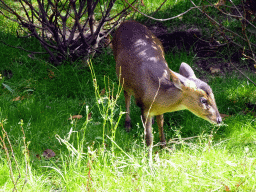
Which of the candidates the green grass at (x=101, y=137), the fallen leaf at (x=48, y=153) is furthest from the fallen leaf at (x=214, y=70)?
the fallen leaf at (x=48, y=153)

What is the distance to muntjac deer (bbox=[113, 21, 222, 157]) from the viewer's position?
3766mm

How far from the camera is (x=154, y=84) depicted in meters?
4.05

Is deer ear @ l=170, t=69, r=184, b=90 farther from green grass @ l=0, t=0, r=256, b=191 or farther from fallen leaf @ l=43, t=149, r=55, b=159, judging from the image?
fallen leaf @ l=43, t=149, r=55, b=159

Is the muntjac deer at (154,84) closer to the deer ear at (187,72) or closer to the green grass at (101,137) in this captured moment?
the deer ear at (187,72)

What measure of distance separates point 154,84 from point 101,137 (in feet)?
2.88

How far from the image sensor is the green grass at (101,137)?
9.57 ft

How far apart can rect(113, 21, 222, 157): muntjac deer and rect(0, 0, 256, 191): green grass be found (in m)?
0.24

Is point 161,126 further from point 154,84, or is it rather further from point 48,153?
point 48,153

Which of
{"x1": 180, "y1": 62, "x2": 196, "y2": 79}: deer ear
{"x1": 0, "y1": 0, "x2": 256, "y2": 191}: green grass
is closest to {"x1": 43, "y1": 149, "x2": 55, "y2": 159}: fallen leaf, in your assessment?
{"x1": 0, "y1": 0, "x2": 256, "y2": 191}: green grass

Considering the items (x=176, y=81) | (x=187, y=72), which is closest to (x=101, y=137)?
(x=176, y=81)

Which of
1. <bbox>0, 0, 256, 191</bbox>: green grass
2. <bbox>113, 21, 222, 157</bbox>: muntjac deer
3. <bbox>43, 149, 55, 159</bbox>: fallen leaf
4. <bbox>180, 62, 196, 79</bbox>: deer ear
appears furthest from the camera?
<bbox>180, 62, 196, 79</bbox>: deer ear

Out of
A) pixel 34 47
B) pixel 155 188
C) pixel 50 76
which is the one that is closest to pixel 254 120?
pixel 155 188

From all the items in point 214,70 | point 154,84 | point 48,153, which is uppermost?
point 154,84

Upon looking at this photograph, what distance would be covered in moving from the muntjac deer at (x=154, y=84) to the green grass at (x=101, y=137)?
0.78ft
